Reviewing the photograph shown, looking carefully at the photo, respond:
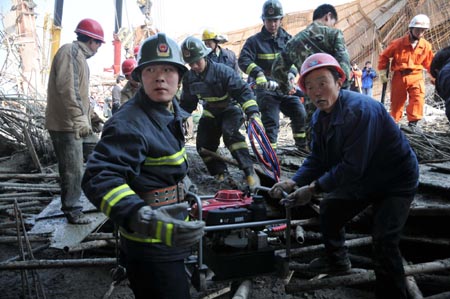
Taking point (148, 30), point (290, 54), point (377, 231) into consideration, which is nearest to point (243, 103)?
point (290, 54)

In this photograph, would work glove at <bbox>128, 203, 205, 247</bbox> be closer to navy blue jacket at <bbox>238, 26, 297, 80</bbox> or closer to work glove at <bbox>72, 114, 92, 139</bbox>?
work glove at <bbox>72, 114, 92, 139</bbox>

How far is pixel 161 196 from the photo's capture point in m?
1.85

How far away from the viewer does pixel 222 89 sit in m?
4.77

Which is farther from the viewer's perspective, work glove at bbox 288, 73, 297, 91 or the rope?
work glove at bbox 288, 73, 297, 91

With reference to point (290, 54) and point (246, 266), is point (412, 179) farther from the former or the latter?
point (290, 54)

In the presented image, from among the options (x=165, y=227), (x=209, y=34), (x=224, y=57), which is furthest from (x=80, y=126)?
(x=224, y=57)

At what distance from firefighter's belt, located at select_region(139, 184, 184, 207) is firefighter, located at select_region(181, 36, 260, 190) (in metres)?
2.54

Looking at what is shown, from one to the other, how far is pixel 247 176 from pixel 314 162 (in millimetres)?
1865

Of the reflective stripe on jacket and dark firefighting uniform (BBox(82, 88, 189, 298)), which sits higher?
the reflective stripe on jacket

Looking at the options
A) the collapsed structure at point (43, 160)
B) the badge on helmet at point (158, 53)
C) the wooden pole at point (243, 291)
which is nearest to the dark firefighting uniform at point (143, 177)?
the badge on helmet at point (158, 53)

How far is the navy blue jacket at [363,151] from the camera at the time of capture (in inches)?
91.0

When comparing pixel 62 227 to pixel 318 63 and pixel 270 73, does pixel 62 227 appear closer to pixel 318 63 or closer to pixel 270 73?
pixel 318 63

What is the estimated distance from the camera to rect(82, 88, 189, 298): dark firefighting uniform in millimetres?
1561

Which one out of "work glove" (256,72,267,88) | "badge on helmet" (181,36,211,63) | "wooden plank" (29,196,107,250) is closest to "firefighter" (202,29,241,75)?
"work glove" (256,72,267,88)
